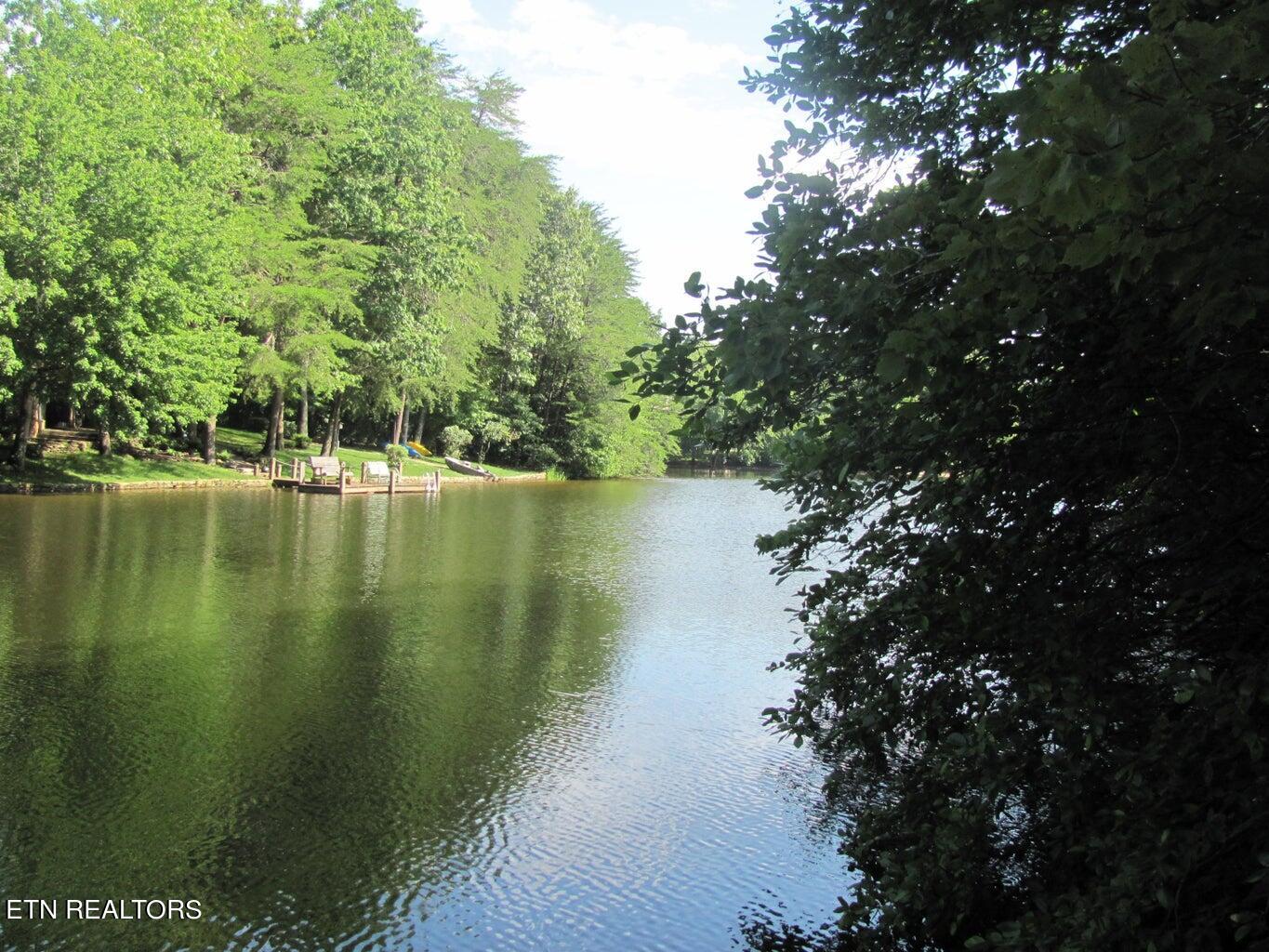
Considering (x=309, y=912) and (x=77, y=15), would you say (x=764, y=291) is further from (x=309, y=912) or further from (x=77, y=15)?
(x=77, y=15)

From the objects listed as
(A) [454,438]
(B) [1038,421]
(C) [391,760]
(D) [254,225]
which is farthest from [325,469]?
(B) [1038,421]

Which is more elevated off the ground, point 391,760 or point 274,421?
point 274,421

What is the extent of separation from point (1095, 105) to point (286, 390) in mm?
31084

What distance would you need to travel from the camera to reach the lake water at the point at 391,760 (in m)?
5.01

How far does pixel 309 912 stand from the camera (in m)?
4.86

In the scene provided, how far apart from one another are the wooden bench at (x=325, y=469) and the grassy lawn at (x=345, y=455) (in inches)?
95.3

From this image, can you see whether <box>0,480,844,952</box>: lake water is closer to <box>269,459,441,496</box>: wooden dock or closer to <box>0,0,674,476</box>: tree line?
<box>0,0,674,476</box>: tree line

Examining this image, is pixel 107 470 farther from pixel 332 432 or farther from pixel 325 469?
pixel 332 432

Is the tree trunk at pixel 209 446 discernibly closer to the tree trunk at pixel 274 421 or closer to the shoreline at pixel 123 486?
the shoreline at pixel 123 486

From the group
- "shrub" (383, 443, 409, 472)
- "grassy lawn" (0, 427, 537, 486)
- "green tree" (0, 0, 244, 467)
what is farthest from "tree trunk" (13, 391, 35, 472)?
"shrub" (383, 443, 409, 472)

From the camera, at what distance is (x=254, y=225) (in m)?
28.0

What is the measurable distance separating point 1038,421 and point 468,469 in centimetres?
3817

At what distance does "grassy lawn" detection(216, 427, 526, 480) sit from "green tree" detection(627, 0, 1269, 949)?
95.0 ft

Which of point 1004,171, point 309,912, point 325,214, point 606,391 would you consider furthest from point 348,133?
point 1004,171
